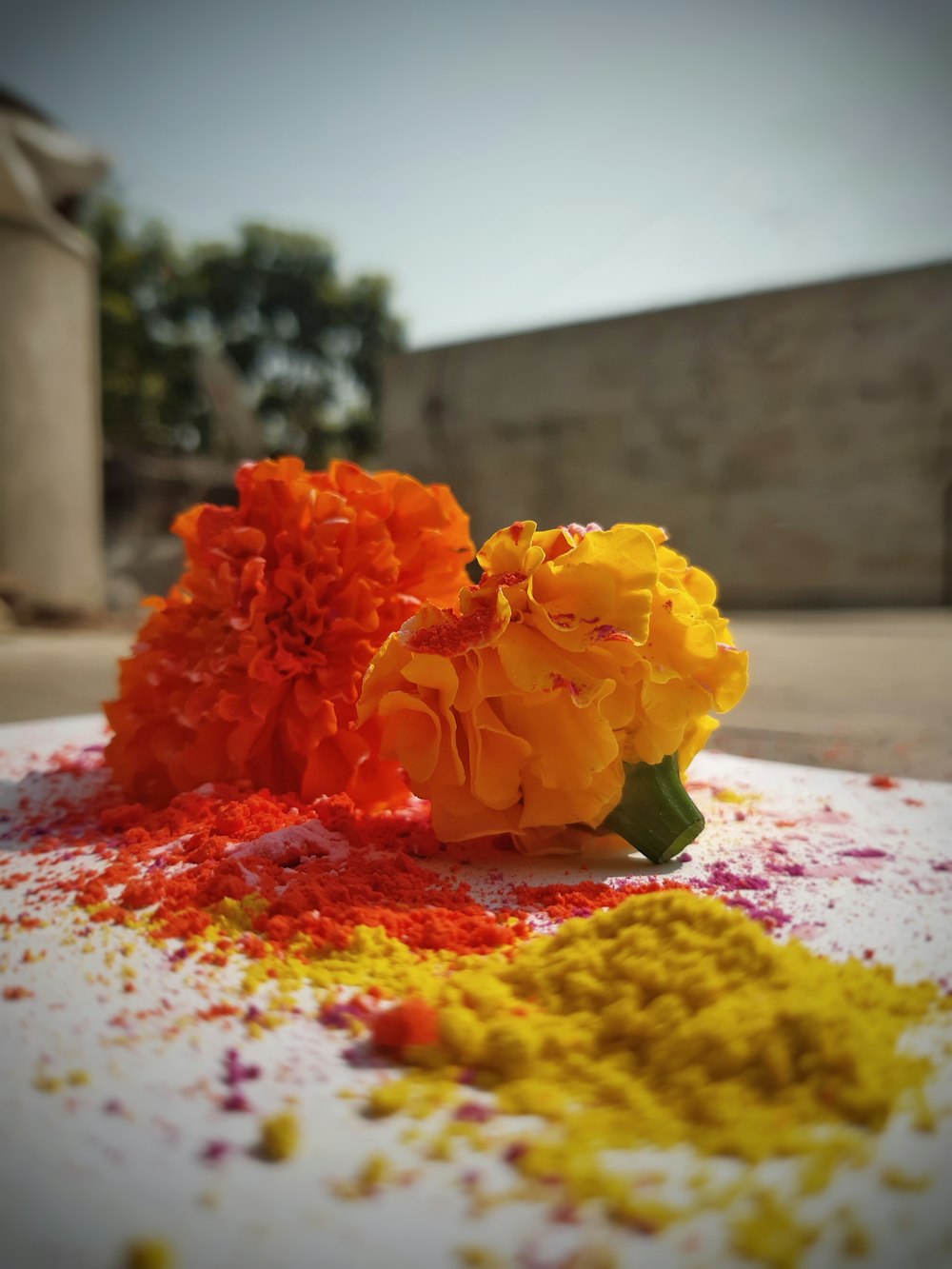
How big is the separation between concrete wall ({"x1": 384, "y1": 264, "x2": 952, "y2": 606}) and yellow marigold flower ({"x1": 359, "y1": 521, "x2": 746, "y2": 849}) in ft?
10.8

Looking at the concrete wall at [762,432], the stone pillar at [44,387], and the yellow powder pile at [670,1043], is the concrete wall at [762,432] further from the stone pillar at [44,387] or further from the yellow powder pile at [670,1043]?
the yellow powder pile at [670,1043]

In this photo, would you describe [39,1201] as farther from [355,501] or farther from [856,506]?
[856,506]

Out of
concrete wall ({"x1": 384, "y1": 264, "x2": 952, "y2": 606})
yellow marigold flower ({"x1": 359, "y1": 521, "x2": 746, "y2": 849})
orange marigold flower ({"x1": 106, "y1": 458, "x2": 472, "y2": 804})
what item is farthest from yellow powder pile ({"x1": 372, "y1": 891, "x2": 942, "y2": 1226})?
concrete wall ({"x1": 384, "y1": 264, "x2": 952, "y2": 606})

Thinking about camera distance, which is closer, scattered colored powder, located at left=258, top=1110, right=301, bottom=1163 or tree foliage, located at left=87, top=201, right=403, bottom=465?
scattered colored powder, located at left=258, top=1110, right=301, bottom=1163

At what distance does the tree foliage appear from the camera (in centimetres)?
1023

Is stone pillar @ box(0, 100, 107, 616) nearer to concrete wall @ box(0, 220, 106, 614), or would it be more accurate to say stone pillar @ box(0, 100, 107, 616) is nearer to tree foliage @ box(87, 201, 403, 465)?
concrete wall @ box(0, 220, 106, 614)

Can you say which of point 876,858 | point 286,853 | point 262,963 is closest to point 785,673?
point 876,858

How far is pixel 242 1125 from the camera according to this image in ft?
1.30

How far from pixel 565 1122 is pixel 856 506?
4.04 m

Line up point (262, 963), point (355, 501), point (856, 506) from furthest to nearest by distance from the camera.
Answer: point (856, 506)
point (355, 501)
point (262, 963)

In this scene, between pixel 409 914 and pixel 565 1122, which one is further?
pixel 409 914

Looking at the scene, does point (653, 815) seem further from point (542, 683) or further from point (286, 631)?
point (286, 631)

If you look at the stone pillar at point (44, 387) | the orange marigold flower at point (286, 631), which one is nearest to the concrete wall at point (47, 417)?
the stone pillar at point (44, 387)

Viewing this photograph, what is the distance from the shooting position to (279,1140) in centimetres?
38
